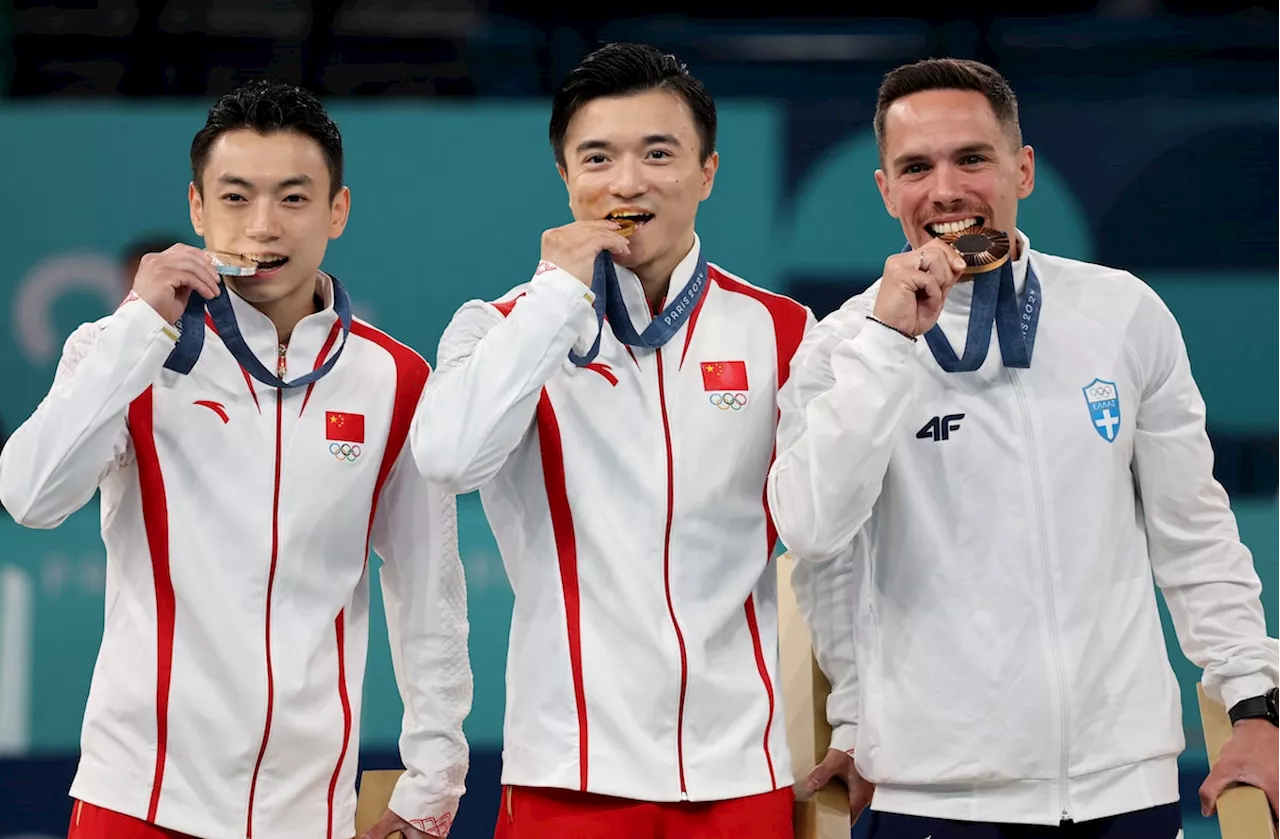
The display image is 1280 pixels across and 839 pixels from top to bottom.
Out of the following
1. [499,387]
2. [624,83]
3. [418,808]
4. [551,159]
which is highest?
[551,159]

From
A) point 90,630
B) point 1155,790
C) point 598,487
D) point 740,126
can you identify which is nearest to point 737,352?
point 598,487

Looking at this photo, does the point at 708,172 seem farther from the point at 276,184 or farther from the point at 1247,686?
the point at 1247,686

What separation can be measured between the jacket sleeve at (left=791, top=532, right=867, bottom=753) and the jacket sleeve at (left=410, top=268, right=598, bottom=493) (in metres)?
0.64

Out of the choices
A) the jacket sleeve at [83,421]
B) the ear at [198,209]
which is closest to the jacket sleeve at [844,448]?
the jacket sleeve at [83,421]

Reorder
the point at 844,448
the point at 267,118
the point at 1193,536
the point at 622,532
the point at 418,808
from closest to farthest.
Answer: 1. the point at 844,448
2. the point at 622,532
3. the point at 1193,536
4. the point at 418,808
5. the point at 267,118

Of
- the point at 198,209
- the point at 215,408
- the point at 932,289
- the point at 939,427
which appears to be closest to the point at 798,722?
the point at 939,427

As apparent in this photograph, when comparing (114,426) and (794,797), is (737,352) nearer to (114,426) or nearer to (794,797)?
(794,797)

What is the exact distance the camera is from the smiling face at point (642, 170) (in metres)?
2.68

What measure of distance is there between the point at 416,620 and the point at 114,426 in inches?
25.8

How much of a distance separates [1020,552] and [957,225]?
1.94 ft

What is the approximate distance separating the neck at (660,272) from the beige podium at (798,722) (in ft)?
1.88

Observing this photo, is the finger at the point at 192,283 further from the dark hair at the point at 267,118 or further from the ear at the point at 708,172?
the ear at the point at 708,172

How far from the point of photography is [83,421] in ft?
8.16

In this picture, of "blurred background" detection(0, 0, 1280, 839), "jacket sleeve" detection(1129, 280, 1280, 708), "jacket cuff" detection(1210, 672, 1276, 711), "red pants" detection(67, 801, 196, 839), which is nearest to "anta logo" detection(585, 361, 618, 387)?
"jacket sleeve" detection(1129, 280, 1280, 708)
